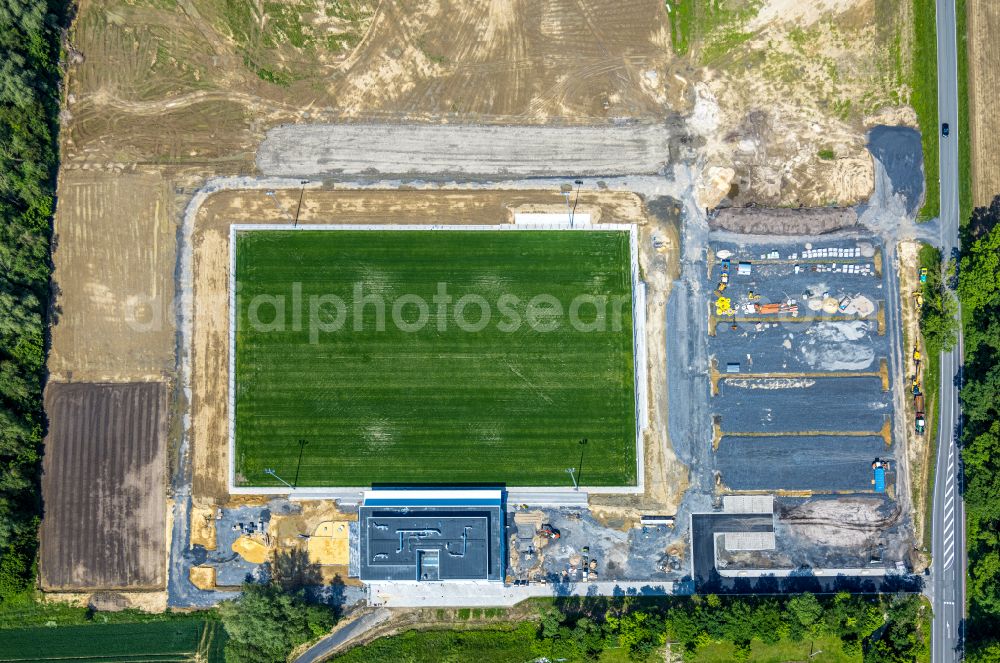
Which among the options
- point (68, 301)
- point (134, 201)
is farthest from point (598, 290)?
point (68, 301)

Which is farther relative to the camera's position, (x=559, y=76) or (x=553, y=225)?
(x=559, y=76)

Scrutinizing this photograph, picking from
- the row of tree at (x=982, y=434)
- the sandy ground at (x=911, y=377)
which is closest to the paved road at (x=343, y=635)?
the sandy ground at (x=911, y=377)

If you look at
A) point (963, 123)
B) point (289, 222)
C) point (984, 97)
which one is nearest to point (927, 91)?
point (963, 123)

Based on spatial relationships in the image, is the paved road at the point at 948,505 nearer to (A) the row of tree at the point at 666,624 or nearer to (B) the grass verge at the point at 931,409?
(B) the grass verge at the point at 931,409

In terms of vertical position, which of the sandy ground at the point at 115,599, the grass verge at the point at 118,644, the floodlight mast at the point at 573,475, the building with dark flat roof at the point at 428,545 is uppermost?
the floodlight mast at the point at 573,475

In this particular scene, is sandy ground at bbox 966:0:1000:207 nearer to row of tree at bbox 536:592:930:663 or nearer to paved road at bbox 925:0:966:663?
paved road at bbox 925:0:966:663

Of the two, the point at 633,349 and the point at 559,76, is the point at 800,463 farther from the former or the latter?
the point at 559,76

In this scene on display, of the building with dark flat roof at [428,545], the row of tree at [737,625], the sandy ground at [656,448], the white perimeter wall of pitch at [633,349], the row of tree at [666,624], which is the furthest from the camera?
the sandy ground at [656,448]
